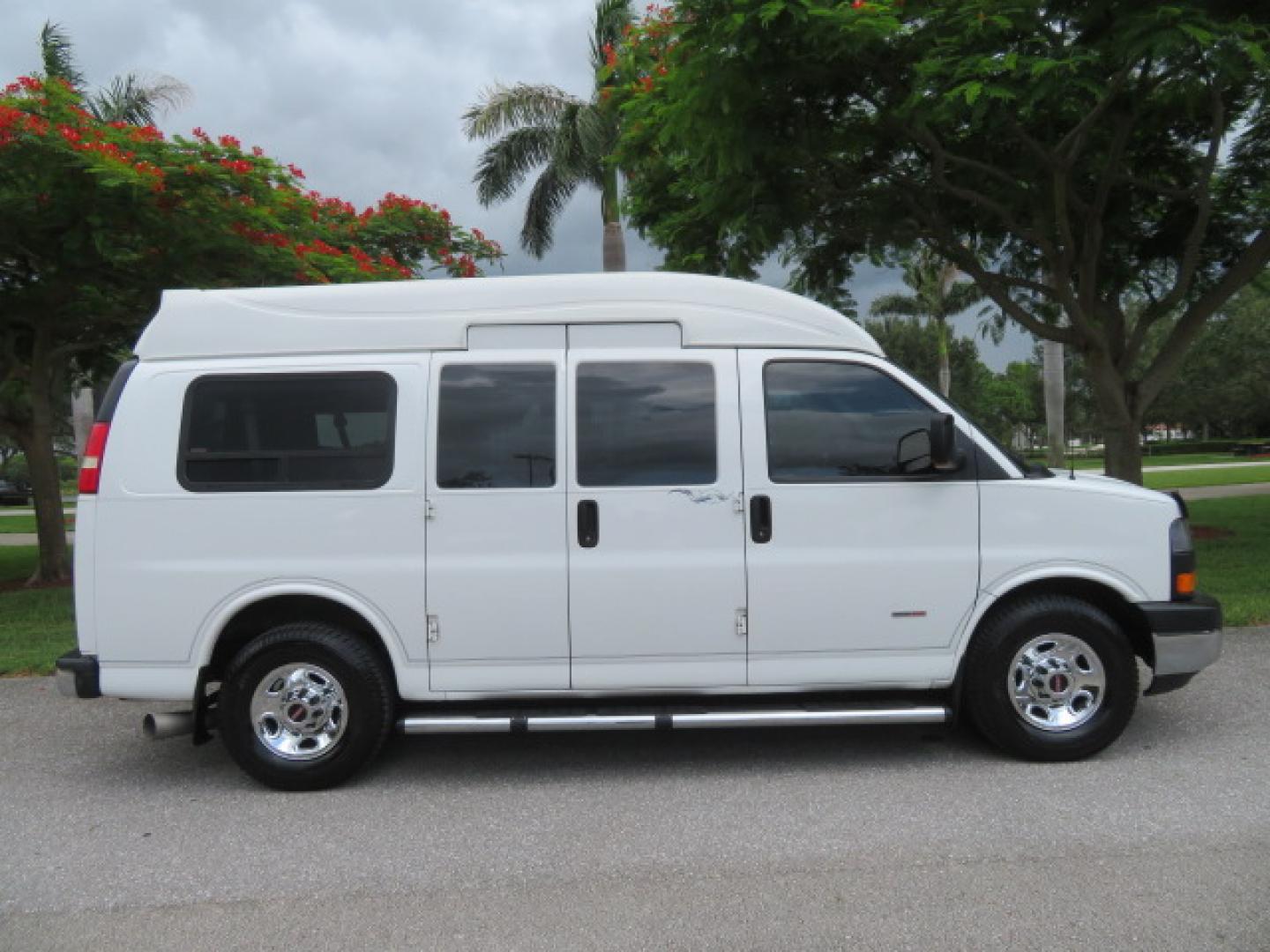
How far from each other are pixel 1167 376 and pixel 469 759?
1043 centimetres

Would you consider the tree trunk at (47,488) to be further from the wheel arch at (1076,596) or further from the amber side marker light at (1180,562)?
the amber side marker light at (1180,562)

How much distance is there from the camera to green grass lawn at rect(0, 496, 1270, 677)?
738 cm

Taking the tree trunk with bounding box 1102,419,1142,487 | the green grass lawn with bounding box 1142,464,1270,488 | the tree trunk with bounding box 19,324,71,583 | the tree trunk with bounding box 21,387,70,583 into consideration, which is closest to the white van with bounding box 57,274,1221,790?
the tree trunk with bounding box 1102,419,1142,487

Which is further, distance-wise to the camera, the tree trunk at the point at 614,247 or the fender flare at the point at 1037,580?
the tree trunk at the point at 614,247

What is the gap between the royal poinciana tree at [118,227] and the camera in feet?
28.7

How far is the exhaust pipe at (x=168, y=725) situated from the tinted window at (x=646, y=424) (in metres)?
2.18

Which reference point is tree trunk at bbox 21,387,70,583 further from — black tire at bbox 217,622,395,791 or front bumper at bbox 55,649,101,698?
black tire at bbox 217,622,395,791

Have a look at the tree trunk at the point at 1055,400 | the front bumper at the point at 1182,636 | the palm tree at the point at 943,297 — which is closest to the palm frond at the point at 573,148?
the tree trunk at the point at 1055,400

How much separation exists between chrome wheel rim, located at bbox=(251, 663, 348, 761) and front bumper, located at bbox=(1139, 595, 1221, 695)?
12.7 ft

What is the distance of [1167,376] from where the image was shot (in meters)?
11.5

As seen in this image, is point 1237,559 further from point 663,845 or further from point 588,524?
point 663,845

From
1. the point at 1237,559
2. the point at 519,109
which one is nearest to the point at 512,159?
the point at 519,109

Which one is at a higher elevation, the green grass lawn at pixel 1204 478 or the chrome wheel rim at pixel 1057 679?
the green grass lawn at pixel 1204 478

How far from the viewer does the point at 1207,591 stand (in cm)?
859
